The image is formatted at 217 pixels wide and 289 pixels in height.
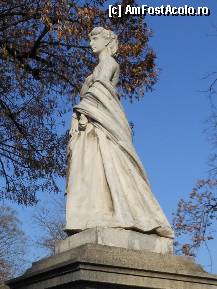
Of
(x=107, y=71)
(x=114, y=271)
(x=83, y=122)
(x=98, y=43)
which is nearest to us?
(x=114, y=271)

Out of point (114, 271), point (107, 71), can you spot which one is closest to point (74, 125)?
point (107, 71)

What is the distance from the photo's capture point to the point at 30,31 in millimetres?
13078

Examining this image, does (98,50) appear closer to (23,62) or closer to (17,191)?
(23,62)

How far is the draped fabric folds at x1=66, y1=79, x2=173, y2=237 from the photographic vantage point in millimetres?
6656

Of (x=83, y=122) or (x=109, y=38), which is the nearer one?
(x=83, y=122)

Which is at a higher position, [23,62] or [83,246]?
[23,62]

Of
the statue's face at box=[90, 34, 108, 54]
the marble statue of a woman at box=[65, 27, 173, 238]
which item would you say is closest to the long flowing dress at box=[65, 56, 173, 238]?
the marble statue of a woman at box=[65, 27, 173, 238]

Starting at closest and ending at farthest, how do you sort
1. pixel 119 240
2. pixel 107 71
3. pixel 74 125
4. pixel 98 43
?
pixel 119 240 → pixel 74 125 → pixel 107 71 → pixel 98 43

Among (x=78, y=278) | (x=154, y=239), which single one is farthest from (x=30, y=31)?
(x=78, y=278)

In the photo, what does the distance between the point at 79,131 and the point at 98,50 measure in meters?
1.19

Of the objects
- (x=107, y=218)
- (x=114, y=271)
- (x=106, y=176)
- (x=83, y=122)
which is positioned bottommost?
(x=114, y=271)

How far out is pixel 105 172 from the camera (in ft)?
22.6

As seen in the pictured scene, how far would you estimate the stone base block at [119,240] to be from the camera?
20.7 ft

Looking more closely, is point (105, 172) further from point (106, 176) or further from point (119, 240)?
point (119, 240)
